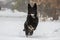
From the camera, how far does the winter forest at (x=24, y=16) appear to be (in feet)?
9.33

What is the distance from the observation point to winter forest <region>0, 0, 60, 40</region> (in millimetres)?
2844

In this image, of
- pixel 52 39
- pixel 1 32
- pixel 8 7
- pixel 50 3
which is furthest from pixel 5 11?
pixel 52 39

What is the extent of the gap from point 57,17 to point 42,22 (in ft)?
0.73

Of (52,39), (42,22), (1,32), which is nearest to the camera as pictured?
(52,39)

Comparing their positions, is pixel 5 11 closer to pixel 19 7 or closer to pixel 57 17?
pixel 19 7

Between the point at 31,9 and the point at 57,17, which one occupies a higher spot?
the point at 31,9

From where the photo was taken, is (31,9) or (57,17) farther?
(57,17)

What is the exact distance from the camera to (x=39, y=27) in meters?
2.90

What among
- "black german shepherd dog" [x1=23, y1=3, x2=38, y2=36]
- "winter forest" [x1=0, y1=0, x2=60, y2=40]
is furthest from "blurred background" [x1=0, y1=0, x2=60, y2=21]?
"black german shepherd dog" [x1=23, y1=3, x2=38, y2=36]

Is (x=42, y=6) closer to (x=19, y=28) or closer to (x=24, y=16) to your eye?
(x=24, y=16)

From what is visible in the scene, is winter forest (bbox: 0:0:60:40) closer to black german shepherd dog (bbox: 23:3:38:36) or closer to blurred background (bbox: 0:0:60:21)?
blurred background (bbox: 0:0:60:21)

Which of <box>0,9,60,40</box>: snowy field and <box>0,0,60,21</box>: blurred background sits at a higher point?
<box>0,0,60,21</box>: blurred background

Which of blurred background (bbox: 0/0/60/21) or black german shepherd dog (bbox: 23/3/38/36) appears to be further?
blurred background (bbox: 0/0/60/21)

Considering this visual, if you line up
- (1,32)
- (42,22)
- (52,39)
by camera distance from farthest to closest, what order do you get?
(42,22) < (1,32) < (52,39)
